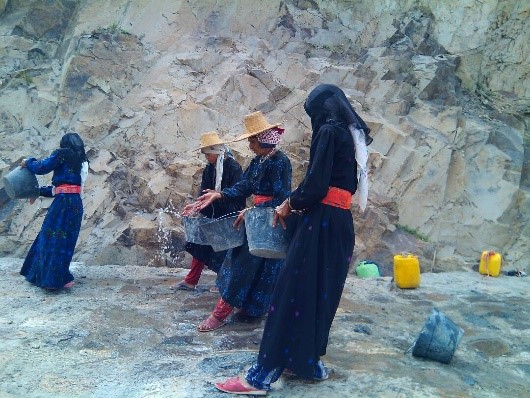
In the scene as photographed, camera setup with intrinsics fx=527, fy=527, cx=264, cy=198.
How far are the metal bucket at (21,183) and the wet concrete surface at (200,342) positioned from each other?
93 cm

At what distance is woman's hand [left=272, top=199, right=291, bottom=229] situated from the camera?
321cm

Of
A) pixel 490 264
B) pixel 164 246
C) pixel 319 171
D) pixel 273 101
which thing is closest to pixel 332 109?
pixel 319 171

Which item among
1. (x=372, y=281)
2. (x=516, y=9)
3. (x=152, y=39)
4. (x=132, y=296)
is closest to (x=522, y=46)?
(x=516, y=9)

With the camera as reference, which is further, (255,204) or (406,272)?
(406,272)

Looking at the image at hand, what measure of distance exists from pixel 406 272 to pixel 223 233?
2615 millimetres

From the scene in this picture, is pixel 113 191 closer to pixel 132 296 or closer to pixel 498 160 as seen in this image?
pixel 132 296

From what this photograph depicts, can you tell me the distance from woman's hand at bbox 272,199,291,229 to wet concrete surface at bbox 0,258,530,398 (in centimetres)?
97

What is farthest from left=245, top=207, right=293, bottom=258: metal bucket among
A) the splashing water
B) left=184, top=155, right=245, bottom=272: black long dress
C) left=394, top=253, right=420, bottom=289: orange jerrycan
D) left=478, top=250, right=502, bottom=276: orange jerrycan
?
left=478, top=250, right=502, bottom=276: orange jerrycan

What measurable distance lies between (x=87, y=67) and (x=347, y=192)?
21.9 feet

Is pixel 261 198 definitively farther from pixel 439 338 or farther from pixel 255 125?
pixel 439 338

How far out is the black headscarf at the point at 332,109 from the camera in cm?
314

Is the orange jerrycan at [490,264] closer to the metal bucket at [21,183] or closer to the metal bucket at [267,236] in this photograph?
the metal bucket at [267,236]

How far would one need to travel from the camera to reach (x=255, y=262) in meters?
4.30

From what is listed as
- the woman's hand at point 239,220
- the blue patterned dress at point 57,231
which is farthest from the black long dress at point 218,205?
the blue patterned dress at point 57,231
